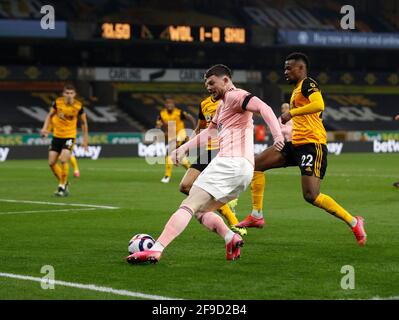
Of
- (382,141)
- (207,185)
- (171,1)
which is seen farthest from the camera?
(171,1)

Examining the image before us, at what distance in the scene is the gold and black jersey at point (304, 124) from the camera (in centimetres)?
1227

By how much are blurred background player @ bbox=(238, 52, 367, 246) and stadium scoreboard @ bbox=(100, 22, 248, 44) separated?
3561 centimetres

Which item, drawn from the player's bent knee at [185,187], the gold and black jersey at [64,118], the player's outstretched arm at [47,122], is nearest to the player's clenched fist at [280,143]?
the player's bent knee at [185,187]

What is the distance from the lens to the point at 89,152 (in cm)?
4125

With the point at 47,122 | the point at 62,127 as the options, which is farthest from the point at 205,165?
the point at 62,127

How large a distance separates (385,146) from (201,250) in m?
38.0

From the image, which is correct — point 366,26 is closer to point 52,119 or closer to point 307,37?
point 307,37

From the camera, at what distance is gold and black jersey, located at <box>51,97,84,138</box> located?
862 inches

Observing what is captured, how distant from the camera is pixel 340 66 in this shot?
62.4 m

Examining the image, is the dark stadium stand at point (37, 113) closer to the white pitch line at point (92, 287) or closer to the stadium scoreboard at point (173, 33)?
the stadium scoreboard at point (173, 33)

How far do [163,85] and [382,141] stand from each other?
14.3m

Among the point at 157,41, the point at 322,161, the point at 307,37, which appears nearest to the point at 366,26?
the point at 307,37

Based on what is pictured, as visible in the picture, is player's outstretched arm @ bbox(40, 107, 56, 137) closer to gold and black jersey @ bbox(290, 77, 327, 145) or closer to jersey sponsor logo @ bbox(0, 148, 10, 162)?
gold and black jersey @ bbox(290, 77, 327, 145)

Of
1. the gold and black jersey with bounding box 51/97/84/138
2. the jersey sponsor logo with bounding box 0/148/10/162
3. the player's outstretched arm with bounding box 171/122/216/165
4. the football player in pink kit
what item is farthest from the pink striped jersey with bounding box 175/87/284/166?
the jersey sponsor logo with bounding box 0/148/10/162
